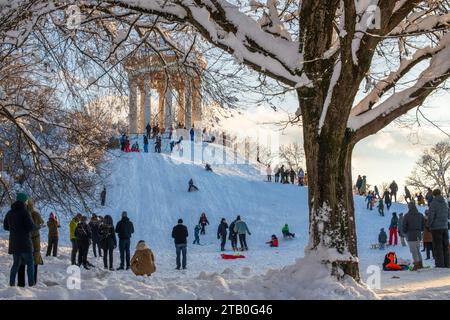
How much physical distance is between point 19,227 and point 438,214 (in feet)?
29.5

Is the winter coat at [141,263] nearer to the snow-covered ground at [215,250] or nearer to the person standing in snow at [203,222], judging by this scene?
the snow-covered ground at [215,250]

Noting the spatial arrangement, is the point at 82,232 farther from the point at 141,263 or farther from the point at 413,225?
the point at 413,225

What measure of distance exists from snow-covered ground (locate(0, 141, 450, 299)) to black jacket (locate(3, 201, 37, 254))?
684 millimetres

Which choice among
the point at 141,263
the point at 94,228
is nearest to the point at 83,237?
the point at 94,228

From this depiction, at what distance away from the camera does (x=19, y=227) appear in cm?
965

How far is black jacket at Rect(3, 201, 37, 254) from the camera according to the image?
9656 mm

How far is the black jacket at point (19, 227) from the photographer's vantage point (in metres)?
9.66

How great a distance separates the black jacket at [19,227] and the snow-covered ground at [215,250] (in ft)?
2.24

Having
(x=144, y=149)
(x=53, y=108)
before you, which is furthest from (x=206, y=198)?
(x=53, y=108)

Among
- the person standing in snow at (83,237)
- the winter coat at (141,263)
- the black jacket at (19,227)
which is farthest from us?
the person standing in snow at (83,237)

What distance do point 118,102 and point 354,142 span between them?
623 cm

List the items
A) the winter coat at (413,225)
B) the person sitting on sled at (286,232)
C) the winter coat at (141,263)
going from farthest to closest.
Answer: the person sitting on sled at (286,232) < the winter coat at (413,225) < the winter coat at (141,263)

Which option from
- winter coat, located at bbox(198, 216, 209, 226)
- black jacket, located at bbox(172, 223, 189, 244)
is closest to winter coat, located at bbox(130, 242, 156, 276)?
black jacket, located at bbox(172, 223, 189, 244)

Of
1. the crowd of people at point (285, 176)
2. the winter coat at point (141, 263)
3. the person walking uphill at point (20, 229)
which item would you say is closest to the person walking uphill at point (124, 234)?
the winter coat at point (141, 263)
